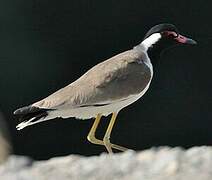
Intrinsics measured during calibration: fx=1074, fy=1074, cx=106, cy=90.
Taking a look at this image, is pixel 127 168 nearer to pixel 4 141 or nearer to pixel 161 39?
pixel 161 39

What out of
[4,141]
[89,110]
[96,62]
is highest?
[89,110]

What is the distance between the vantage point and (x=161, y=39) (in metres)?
7.45

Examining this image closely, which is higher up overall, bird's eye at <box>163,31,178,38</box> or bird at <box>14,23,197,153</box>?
bird's eye at <box>163,31,178,38</box>

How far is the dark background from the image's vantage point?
30.3 feet

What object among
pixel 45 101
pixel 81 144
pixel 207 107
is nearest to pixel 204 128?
pixel 207 107

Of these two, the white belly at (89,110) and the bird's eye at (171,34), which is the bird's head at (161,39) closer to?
the bird's eye at (171,34)

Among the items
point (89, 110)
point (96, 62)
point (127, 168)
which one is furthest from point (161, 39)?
point (96, 62)

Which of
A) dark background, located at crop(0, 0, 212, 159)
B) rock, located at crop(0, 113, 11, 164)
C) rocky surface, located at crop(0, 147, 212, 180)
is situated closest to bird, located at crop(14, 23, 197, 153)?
rocky surface, located at crop(0, 147, 212, 180)

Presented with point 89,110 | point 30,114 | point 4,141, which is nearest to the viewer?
point 30,114

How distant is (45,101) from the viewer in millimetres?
7047

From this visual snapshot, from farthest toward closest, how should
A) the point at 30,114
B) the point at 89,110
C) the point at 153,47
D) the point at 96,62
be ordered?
the point at 96,62, the point at 153,47, the point at 89,110, the point at 30,114

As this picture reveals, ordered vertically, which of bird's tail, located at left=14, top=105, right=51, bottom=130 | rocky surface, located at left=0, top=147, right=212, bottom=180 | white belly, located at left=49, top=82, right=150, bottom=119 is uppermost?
bird's tail, located at left=14, top=105, right=51, bottom=130

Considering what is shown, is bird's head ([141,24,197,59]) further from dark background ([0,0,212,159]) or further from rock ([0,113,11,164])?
dark background ([0,0,212,159])

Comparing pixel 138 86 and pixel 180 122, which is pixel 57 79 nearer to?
pixel 180 122
